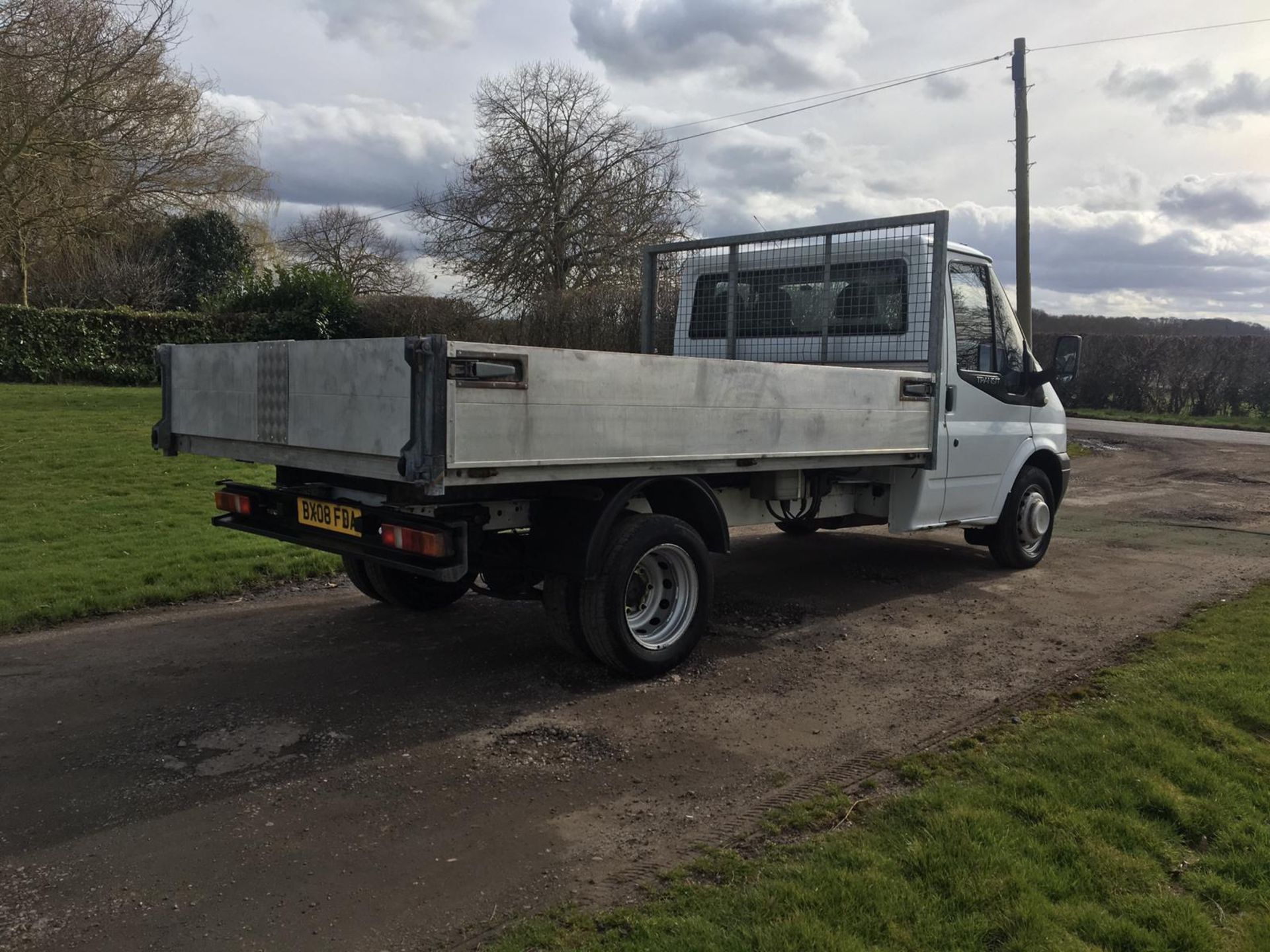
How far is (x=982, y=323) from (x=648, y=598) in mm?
3684

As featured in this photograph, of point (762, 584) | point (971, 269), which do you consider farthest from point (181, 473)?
point (971, 269)

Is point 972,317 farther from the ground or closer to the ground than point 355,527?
farther from the ground

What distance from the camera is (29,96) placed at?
56.2 feet

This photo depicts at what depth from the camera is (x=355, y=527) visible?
177 inches

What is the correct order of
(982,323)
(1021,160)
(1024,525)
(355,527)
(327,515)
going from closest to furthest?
(355,527)
(327,515)
(982,323)
(1024,525)
(1021,160)

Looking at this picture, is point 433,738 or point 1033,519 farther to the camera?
point 1033,519

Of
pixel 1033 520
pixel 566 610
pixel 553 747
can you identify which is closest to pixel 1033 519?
pixel 1033 520

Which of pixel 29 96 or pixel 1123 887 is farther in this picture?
pixel 29 96

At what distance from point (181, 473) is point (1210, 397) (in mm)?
26511

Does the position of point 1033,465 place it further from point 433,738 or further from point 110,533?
point 110,533

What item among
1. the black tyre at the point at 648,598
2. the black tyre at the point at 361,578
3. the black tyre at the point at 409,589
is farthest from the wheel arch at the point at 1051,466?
the black tyre at the point at 361,578

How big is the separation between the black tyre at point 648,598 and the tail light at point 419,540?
83 centimetres

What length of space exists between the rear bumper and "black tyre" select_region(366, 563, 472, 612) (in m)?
1.05

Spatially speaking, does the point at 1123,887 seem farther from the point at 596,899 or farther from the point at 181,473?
the point at 181,473
